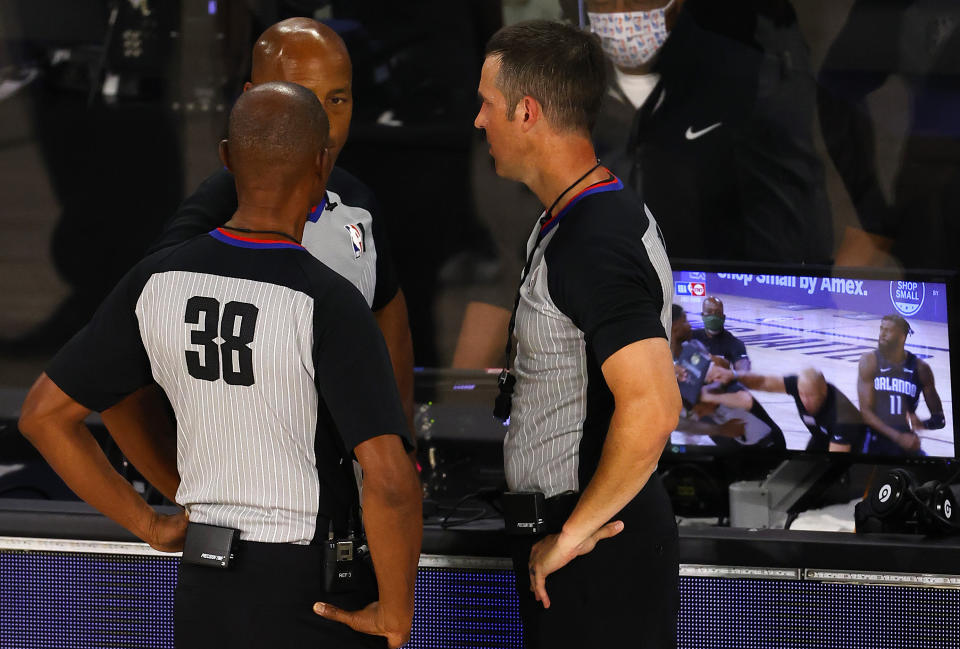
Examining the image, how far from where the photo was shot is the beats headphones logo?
2.09 metres

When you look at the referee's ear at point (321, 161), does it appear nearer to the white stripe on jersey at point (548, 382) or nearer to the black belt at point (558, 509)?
the white stripe on jersey at point (548, 382)

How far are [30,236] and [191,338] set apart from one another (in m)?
2.89

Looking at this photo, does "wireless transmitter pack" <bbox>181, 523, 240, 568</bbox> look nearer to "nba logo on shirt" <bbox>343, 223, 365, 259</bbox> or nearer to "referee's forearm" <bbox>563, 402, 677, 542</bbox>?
"referee's forearm" <bbox>563, 402, 677, 542</bbox>

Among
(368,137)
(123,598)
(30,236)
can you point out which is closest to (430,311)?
(368,137)

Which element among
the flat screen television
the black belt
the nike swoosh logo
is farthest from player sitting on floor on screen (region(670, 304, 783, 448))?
the nike swoosh logo

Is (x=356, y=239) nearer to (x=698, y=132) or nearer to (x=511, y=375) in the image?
(x=511, y=375)

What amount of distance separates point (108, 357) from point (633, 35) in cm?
228

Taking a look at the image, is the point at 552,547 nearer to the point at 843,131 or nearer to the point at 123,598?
the point at 123,598

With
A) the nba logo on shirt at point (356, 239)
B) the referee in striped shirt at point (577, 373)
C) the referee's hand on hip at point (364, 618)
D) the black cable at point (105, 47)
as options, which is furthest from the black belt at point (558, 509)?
the black cable at point (105, 47)

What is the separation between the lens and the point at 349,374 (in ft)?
4.81

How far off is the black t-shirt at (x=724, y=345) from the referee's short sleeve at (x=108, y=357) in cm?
121

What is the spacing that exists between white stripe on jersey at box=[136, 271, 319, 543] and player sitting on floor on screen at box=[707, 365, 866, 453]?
3.86 feet

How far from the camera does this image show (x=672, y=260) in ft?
7.75

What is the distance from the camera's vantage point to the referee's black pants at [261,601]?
4.95 ft
